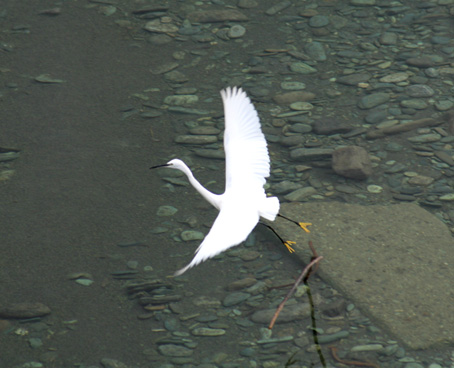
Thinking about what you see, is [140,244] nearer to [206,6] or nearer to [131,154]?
[131,154]

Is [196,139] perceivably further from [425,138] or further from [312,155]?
[425,138]

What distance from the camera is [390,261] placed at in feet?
15.3

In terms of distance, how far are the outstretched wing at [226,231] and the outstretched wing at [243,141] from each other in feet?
1.38

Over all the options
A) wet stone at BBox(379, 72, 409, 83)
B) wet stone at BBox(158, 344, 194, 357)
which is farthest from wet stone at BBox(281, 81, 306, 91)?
wet stone at BBox(158, 344, 194, 357)

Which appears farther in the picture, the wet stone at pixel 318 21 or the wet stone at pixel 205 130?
the wet stone at pixel 318 21

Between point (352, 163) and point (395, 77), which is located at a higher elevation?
point (395, 77)

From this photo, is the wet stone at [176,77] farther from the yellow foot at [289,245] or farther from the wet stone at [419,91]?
the yellow foot at [289,245]

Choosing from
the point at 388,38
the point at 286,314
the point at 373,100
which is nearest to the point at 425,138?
the point at 373,100

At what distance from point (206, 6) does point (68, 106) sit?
2196 millimetres

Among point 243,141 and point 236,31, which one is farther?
point 236,31

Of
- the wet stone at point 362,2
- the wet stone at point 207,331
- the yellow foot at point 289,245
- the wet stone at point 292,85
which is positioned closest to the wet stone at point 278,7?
the wet stone at point 362,2

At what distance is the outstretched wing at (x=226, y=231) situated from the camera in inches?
132

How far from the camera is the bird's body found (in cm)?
394

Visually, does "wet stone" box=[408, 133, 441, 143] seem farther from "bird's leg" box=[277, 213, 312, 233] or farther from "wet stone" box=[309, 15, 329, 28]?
"wet stone" box=[309, 15, 329, 28]
